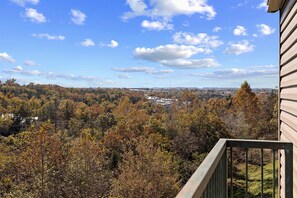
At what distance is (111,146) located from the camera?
25297mm

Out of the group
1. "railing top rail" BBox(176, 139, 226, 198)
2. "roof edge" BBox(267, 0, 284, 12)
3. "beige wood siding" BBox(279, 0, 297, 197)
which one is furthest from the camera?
"roof edge" BBox(267, 0, 284, 12)

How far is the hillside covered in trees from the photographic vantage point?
16.1 meters

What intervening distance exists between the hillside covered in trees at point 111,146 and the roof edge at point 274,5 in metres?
13.7

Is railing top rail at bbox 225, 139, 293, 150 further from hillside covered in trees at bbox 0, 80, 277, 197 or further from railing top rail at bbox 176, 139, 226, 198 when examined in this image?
hillside covered in trees at bbox 0, 80, 277, 197

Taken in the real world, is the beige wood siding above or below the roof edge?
below

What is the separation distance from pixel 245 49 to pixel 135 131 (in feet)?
40.0

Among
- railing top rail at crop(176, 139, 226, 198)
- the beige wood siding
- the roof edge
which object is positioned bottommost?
railing top rail at crop(176, 139, 226, 198)

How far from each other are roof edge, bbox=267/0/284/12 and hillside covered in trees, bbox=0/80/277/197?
13.7 metres

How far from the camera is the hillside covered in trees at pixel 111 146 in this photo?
16078mm

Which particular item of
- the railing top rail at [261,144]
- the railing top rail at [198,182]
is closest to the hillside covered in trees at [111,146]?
the railing top rail at [261,144]

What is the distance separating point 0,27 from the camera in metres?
32.6

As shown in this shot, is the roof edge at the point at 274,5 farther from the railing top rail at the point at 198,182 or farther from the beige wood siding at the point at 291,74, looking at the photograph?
the railing top rail at the point at 198,182

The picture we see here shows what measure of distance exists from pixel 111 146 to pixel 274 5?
22666mm

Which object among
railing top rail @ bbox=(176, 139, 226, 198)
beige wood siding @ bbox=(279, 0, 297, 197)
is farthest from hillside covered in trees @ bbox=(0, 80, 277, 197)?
railing top rail @ bbox=(176, 139, 226, 198)
